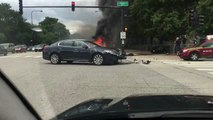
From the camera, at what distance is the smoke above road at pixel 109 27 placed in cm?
5759

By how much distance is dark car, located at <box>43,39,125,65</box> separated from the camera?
25228 mm

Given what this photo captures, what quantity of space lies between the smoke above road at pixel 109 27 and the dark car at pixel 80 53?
103ft

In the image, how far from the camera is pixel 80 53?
Result: 83.4 feet

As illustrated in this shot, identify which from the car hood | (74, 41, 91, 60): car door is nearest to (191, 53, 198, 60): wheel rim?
(74, 41, 91, 60): car door

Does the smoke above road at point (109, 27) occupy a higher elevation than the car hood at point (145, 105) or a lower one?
higher

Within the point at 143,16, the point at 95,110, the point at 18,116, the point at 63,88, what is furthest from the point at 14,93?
the point at 143,16

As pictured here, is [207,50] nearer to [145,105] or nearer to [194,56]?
[194,56]

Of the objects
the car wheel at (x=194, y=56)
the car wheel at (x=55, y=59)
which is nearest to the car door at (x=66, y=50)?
the car wheel at (x=55, y=59)

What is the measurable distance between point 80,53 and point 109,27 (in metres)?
34.0

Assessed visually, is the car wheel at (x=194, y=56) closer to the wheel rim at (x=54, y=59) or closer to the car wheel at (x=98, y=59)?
the car wheel at (x=98, y=59)

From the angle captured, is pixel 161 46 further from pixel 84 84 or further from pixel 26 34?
pixel 84 84

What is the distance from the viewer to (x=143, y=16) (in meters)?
48.5

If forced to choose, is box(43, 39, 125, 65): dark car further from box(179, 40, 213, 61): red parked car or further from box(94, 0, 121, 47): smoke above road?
box(94, 0, 121, 47): smoke above road

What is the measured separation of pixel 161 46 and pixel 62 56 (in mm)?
28403
